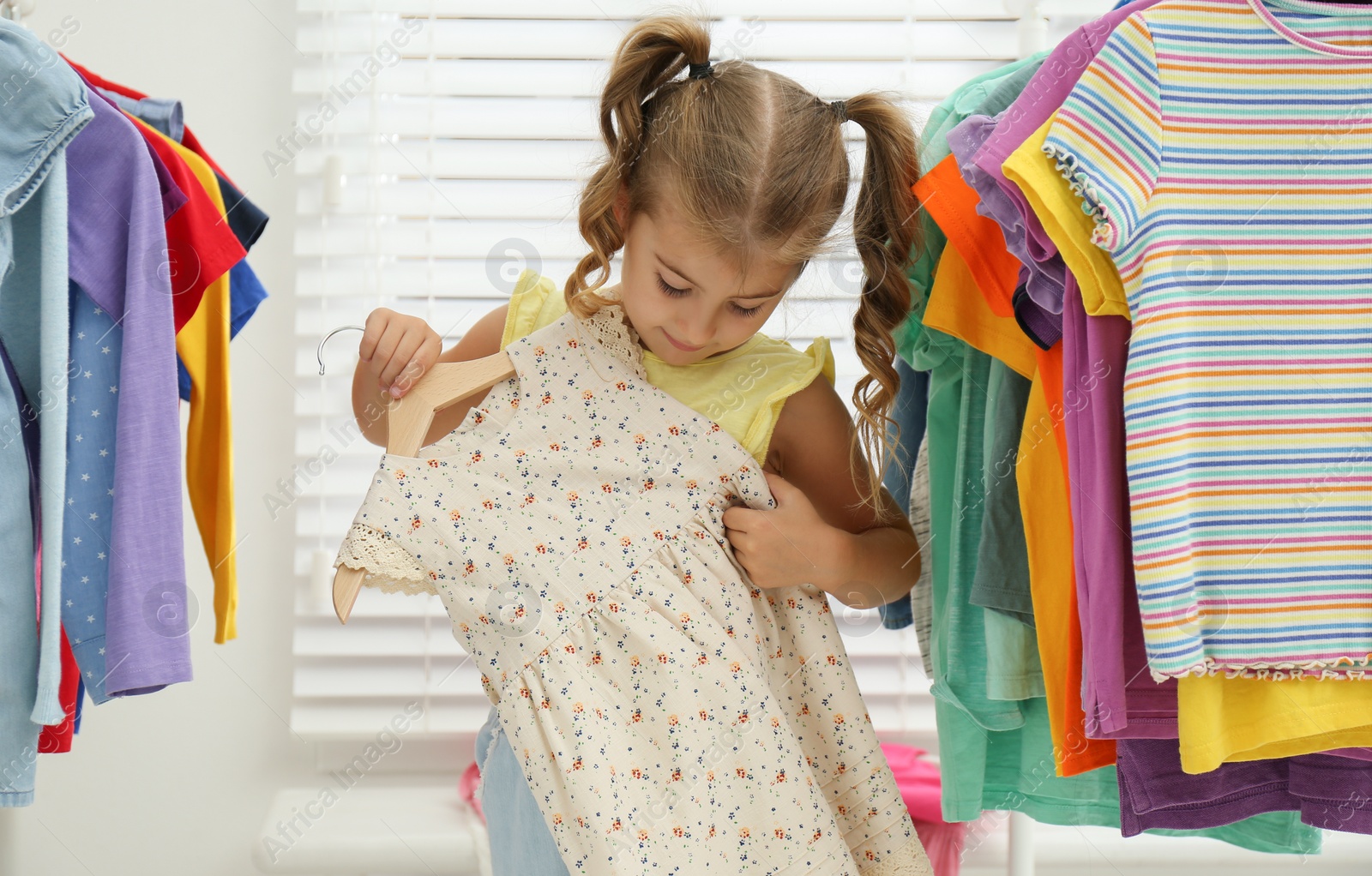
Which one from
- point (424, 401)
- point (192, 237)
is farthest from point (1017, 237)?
point (192, 237)

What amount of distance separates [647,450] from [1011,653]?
413 millimetres

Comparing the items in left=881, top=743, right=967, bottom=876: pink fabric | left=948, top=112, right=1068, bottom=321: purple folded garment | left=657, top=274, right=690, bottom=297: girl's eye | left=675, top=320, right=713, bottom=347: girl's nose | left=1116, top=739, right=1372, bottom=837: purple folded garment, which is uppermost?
left=948, top=112, right=1068, bottom=321: purple folded garment

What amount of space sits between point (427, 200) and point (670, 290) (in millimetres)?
871

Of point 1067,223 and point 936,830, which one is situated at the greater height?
point 1067,223

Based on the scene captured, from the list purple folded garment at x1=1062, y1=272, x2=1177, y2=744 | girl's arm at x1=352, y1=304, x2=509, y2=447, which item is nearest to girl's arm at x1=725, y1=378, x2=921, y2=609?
purple folded garment at x1=1062, y1=272, x2=1177, y2=744

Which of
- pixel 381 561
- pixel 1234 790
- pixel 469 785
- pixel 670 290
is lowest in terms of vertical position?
pixel 469 785

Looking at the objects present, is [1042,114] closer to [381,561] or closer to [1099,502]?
[1099,502]

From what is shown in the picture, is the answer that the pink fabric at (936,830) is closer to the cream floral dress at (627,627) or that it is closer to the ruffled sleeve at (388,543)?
the cream floral dress at (627,627)

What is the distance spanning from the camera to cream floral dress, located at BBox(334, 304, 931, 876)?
0.89m

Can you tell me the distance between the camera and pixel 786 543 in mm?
973

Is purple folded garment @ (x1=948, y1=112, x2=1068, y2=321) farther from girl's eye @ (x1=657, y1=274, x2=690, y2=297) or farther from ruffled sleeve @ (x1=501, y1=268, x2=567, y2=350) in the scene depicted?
ruffled sleeve @ (x1=501, y1=268, x2=567, y2=350)

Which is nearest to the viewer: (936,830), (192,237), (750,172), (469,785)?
(750,172)

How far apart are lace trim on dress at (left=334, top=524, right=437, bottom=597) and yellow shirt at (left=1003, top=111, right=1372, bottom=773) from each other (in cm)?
60

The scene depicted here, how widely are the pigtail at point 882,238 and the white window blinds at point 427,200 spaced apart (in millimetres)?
615
